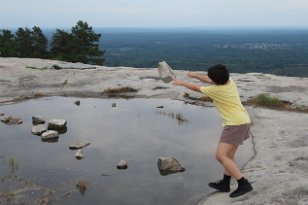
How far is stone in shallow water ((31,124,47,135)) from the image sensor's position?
14901 millimetres

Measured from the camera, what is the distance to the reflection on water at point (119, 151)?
10109 mm

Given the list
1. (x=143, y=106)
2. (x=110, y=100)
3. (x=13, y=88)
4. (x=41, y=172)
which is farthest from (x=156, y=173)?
(x=13, y=88)

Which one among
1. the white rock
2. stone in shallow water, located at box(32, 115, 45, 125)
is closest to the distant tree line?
stone in shallow water, located at box(32, 115, 45, 125)

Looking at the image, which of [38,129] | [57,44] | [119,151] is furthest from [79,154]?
[57,44]

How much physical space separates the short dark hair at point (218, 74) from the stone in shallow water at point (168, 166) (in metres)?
3.49

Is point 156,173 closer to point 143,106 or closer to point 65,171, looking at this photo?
point 65,171

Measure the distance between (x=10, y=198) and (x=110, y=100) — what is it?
11.6 metres

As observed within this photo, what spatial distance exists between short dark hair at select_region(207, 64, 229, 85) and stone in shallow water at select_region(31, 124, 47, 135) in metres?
8.14

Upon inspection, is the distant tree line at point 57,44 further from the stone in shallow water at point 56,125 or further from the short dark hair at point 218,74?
the short dark hair at point 218,74

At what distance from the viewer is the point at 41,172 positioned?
1123 cm

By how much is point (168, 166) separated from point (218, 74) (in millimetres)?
3691

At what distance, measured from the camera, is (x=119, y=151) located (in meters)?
13.0

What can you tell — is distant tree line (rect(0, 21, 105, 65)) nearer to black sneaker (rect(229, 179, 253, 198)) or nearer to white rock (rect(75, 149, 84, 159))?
white rock (rect(75, 149, 84, 159))

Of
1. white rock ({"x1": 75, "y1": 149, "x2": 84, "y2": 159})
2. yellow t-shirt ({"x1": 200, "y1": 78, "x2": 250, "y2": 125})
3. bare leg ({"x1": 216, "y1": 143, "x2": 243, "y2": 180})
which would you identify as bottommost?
white rock ({"x1": 75, "y1": 149, "x2": 84, "y2": 159})
